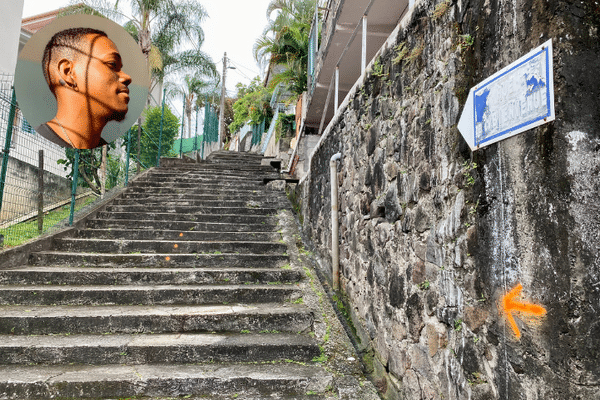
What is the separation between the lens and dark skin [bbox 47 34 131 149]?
4930 millimetres

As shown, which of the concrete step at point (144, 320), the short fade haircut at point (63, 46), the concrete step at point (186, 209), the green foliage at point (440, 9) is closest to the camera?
the green foliage at point (440, 9)

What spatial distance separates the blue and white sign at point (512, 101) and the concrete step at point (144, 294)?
275 cm

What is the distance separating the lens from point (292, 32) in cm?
1155

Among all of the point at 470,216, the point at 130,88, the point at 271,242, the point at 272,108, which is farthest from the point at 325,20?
the point at 272,108

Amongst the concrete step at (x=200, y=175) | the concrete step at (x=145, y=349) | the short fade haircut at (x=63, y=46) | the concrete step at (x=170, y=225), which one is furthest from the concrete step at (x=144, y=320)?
the concrete step at (x=200, y=175)

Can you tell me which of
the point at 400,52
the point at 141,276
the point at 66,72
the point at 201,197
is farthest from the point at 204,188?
the point at 400,52

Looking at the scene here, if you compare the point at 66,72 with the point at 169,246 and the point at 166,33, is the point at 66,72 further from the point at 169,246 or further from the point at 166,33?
the point at 166,33

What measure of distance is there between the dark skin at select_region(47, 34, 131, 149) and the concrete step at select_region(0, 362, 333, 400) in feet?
10.8

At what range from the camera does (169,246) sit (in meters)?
5.03

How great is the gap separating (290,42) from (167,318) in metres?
10.3

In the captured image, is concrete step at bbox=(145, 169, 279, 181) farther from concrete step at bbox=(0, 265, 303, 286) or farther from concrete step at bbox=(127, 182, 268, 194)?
concrete step at bbox=(0, 265, 303, 286)

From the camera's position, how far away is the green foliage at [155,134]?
9094 mm

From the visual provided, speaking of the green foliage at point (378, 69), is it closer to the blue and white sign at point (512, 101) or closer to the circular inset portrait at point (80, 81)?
the blue and white sign at point (512, 101)

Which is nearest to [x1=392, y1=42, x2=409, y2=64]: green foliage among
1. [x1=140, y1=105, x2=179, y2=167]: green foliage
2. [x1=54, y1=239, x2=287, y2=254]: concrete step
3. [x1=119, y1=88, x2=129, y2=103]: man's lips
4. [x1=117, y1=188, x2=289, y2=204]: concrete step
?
[x1=54, y1=239, x2=287, y2=254]: concrete step
